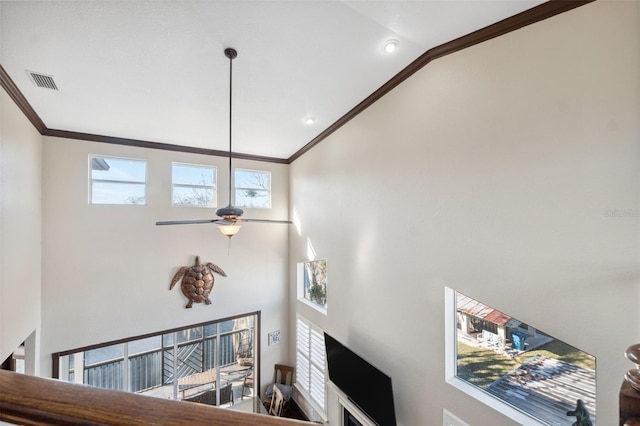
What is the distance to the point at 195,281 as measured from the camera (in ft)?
17.7

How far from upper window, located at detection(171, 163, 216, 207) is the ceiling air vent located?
2214 millimetres

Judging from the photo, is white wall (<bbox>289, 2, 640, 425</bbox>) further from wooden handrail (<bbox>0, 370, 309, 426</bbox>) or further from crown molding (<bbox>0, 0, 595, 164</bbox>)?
wooden handrail (<bbox>0, 370, 309, 426</bbox>)

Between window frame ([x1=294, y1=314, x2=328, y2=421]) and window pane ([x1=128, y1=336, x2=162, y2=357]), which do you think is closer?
window frame ([x1=294, y1=314, x2=328, y2=421])

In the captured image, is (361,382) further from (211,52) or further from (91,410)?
(211,52)

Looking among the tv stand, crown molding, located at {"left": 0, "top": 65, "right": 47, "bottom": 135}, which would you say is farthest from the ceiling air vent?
the tv stand

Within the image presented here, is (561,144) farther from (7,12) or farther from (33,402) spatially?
(7,12)

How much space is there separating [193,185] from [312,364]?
171 inches

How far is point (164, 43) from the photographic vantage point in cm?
277

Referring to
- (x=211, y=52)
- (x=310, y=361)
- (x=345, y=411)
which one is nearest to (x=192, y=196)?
(x=211, y=52)

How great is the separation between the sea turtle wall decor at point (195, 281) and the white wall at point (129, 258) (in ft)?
0.38

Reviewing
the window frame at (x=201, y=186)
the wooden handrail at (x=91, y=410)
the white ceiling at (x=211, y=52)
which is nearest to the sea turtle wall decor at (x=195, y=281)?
the window frame at (x=201, y=186)

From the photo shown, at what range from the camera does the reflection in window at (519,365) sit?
2188 millimetres

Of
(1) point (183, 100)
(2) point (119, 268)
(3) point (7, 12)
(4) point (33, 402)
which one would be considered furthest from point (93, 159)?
(4) point (33, 402)

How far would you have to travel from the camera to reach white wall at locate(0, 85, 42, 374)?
3.13 meters
